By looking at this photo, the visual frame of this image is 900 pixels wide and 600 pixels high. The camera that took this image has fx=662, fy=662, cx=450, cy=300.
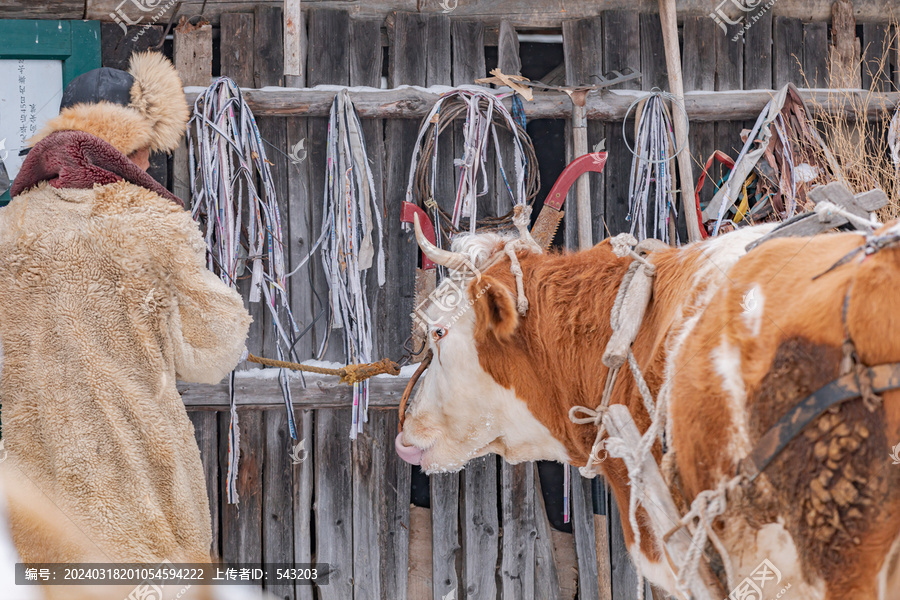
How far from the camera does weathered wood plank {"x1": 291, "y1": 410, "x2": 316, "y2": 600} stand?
3.58m

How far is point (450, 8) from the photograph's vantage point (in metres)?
3.61

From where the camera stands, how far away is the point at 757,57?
12.3 ft

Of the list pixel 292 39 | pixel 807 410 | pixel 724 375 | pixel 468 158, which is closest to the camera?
pixel 807 410

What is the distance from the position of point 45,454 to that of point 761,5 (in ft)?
13.4

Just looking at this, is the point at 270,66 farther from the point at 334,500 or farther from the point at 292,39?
the point at 334,500

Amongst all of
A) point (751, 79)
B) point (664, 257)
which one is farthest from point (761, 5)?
point (664, 257)

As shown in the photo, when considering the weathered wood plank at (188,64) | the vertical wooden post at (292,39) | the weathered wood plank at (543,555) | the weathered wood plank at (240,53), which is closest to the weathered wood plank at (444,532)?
the weathered wood plank at (543,555)

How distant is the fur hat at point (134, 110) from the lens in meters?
2.25

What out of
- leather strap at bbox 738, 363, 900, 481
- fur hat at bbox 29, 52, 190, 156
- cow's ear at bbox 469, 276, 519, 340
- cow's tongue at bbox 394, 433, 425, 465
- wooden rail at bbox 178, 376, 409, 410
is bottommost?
cow's tongue at bbox 394, 433, 425, 465

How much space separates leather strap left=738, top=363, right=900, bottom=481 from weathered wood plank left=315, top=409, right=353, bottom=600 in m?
2.47

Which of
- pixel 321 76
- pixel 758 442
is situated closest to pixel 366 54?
pixel 321 76

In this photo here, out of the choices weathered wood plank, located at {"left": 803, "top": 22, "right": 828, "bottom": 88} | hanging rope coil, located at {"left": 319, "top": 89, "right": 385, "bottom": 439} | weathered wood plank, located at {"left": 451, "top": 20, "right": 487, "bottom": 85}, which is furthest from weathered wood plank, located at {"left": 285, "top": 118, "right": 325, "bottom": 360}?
weathered wood plank, located at {"left": 803, "top": 22, "right": 828, "bottom": 88}

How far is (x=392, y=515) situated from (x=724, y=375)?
2.52m

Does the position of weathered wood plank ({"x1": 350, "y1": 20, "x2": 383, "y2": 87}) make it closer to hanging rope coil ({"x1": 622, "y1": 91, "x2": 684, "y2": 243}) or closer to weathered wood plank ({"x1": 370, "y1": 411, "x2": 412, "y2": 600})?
hanging rope coil ({"x1": 622, "y1": 91, "x2": 684, "y2": 243})
